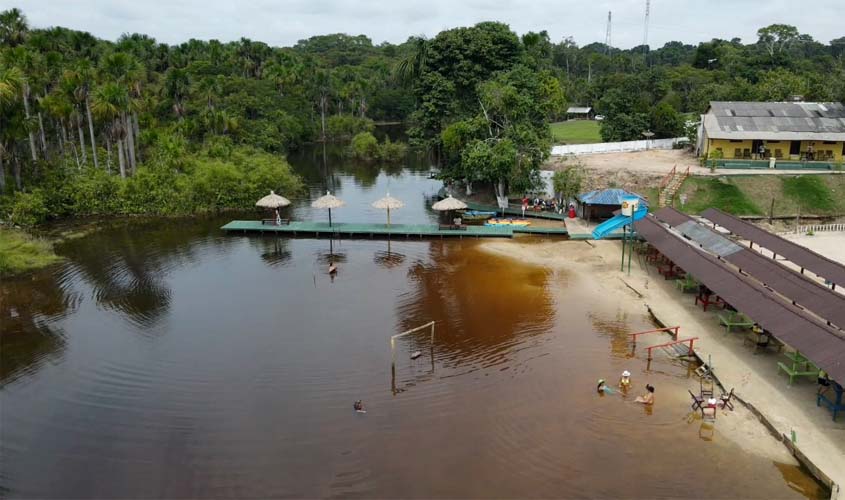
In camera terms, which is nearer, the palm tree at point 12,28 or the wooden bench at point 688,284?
the wooden bench at point 688,284

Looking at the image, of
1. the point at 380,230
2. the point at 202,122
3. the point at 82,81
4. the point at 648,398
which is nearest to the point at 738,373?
the point at 648,398

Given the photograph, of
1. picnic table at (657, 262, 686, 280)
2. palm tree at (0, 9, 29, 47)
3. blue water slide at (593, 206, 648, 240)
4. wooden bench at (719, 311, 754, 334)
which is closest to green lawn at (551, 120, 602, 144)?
blue water slide at (593, 206, 648, 240)

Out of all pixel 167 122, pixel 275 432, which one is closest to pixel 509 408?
pixel 275 432

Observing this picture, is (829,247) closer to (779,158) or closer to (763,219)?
(763,219)

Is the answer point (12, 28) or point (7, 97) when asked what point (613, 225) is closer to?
point (7, 97)

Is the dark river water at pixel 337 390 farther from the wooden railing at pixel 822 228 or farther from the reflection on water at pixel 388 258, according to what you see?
the wooden railing at pixel 822 228

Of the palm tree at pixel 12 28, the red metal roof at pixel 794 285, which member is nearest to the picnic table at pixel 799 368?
the red metal roof at pixel 794 285
